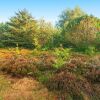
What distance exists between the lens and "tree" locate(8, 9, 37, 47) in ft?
81.0

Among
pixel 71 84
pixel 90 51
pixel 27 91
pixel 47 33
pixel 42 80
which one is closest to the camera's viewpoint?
pixel 71 84

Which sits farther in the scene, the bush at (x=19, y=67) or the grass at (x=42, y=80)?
the bush at (x=19, y=67)

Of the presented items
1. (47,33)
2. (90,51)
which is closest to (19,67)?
(90,51)

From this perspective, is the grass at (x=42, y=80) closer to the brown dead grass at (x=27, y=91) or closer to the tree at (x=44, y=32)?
the brown dead grass at (x=27, y=91)

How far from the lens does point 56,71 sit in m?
9.73

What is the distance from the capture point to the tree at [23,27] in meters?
24.7

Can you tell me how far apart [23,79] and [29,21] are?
17.2m

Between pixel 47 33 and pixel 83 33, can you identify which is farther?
pixel 47 33

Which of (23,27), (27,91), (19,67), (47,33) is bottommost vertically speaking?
(27,91)

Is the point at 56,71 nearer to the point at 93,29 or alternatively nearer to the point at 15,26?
the point at 93,29

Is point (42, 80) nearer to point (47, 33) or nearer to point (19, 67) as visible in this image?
point (19, 67)

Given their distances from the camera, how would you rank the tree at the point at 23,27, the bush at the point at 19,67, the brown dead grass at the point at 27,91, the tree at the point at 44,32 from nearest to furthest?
the brown dead grass at the point at 27,91 < the bush at the point at 19,67 < the tree at the point at 44,32 < the tree at the point at 23,27

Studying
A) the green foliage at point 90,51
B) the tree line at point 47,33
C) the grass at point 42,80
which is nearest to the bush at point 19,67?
the grass at point 42,80

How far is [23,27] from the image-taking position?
25.1 metres
